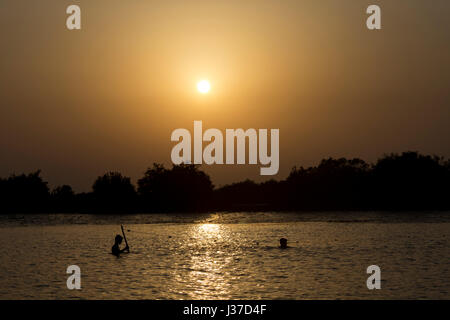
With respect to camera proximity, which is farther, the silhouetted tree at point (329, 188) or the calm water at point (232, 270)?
the silhouetted tree at point (329, 188)

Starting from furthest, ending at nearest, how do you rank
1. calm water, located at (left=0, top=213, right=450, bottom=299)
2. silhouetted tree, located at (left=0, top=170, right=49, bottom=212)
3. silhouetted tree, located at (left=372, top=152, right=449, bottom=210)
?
silhouetted tree, located at (left=0, top=170, right=49, bottom=212) → silhouetted tree, located at (left=372, top=152, right=449, bottom=210) → calm water, located at (left=0, top=213, right=450, bottom=299)

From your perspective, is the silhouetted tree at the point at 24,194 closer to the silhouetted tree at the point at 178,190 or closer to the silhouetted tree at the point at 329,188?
the silhouetted tree at the point at 178,190

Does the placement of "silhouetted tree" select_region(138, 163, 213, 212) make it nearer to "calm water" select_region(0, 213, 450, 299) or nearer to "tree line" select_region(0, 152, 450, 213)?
"tree line" select_region(0, 152, 450, 213)

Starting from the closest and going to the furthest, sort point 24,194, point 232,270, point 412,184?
point 232,270, point 412,184, point 24,194

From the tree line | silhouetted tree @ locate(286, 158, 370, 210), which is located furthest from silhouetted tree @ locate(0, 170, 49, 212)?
silhouetted tree @ locate(286, 158, 370, 210)

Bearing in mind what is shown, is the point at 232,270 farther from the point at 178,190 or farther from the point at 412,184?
the point at 178,190

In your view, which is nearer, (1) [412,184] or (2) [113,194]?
(1) [412,184]

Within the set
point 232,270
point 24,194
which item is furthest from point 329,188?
point 232,270

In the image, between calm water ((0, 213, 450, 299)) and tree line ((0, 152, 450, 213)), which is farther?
tree line ((0, 152, 450, 213))

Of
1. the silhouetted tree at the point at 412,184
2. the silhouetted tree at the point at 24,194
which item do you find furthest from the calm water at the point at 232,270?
the silhouetted tree at the point at 24,194

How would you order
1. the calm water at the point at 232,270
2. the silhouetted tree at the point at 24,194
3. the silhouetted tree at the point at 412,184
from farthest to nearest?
the silhouetted tree at the point at 24,194, the silhouetted tree at the point at 412,184, the calm water at the point at 232,270

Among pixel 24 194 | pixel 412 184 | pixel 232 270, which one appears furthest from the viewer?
pixel 24 194
